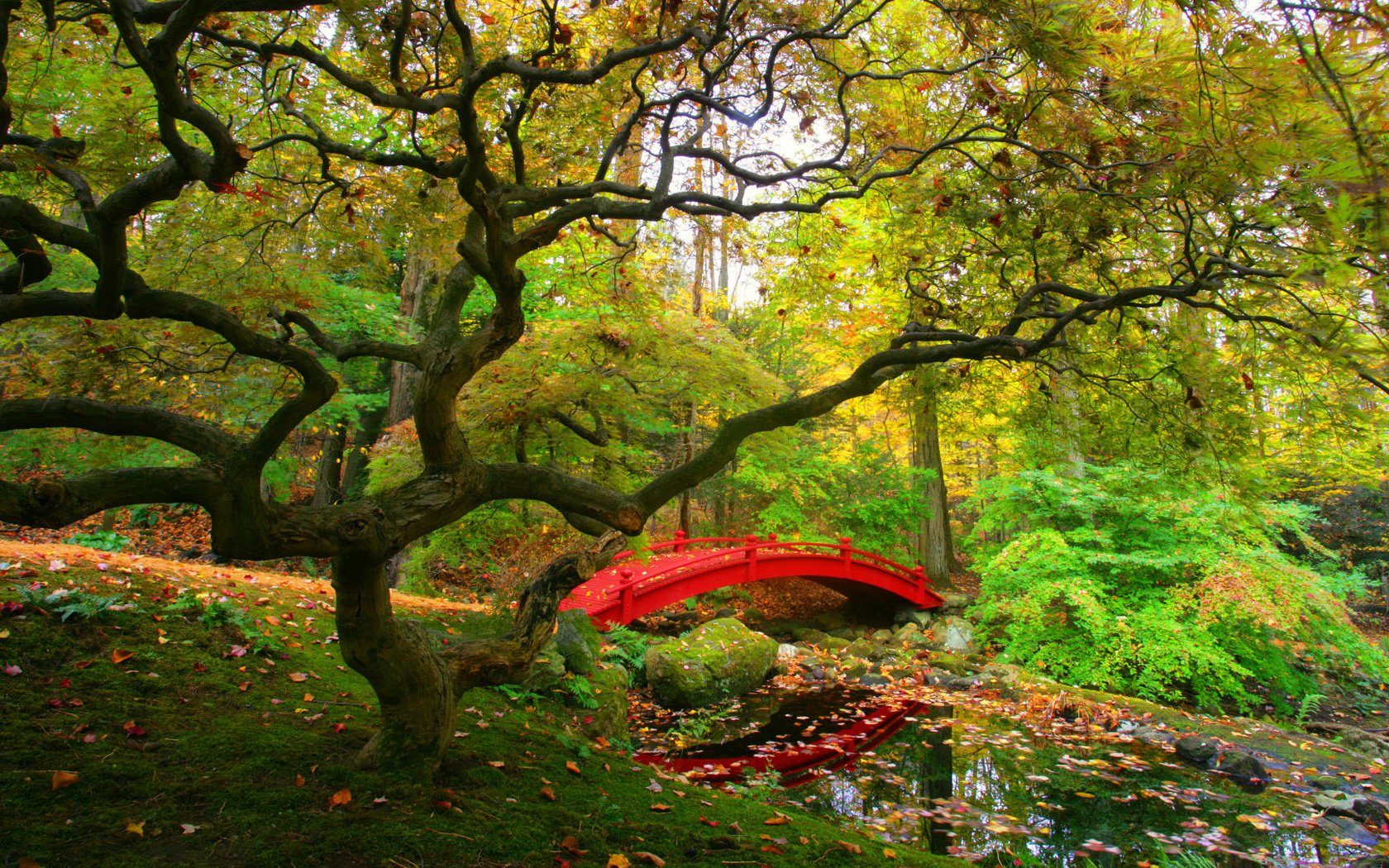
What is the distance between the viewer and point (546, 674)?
5480 mm

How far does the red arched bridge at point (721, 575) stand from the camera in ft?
29.6

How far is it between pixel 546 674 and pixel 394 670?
277 centimetres

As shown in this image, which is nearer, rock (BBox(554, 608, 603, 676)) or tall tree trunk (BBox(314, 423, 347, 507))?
rock (BBox(554, 608, 603, 676))

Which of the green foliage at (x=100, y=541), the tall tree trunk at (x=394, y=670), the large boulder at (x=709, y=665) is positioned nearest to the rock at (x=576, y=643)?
the large boulder at (x=709, y=665)

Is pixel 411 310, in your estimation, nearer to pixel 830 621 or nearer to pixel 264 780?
pixel 264 780

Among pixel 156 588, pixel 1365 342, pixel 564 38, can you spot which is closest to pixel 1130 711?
pixel 1365 342

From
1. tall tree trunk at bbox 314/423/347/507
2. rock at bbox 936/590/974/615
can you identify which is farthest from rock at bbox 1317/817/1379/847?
tall tree trunk at bbox 314/423/347/507

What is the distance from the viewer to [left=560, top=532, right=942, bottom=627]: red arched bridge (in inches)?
356

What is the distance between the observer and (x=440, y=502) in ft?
9.48

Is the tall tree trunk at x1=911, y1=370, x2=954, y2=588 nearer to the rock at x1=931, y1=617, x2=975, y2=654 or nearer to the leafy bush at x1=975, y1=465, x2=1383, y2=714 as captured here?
the rock at x1=931, y1=617, x2=975, y2=654

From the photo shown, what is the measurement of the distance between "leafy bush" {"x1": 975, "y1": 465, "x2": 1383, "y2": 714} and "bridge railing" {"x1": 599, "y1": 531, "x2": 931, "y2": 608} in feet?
8.90

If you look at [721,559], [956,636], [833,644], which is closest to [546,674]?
[721,559]

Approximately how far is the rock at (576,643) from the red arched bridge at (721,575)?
1.03 m

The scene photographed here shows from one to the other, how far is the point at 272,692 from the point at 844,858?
3160 mm
